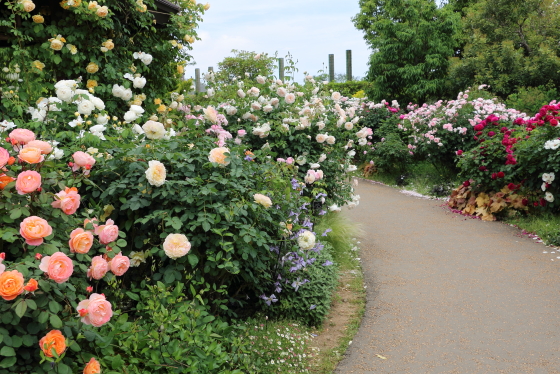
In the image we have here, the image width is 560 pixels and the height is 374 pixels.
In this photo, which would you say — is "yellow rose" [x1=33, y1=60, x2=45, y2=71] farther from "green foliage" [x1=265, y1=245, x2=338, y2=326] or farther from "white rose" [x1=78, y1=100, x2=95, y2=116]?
"green foliage" [x1=265, y1=245, x2=338, y2=326]

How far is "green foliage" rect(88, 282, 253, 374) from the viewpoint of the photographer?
103 inches

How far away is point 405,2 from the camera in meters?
16.6

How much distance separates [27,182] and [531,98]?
13.1 m

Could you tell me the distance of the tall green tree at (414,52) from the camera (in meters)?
16.0

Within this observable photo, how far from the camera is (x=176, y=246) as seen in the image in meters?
3.00

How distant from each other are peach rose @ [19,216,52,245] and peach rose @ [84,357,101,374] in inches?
22.3

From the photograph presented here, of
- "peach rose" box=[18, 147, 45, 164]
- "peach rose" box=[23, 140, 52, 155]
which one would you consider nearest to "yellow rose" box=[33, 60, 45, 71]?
"peach rose" box=[23, 140, 52, 155]

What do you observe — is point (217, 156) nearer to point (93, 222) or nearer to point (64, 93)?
point (93, 222)

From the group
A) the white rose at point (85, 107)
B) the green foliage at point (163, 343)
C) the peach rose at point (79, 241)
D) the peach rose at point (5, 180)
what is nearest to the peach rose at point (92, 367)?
the green foliage at point (163, 343)

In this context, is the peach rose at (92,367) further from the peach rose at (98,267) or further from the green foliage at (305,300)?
the green foliage at (305,300)

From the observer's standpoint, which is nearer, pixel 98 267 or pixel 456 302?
pixel 98 267

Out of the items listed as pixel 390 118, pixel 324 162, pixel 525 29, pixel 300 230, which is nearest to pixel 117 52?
pixel 324 162

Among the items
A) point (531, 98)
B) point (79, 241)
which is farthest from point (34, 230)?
point (531, 98)

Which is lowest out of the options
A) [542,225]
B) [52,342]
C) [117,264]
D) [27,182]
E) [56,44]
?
[542,225]
